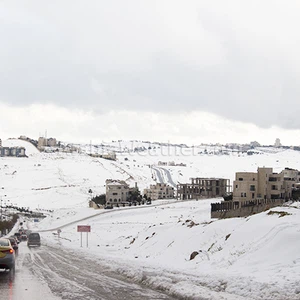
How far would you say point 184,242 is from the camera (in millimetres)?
30188

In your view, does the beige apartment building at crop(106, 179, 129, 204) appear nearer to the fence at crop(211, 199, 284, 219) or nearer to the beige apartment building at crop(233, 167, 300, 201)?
the beige apartment building at crop(233, 167, 300, 201)

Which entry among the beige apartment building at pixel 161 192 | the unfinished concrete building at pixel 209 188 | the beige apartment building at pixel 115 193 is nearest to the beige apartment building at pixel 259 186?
the unfinished concrete building at pixel 209 188

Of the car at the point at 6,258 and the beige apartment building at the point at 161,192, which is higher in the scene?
the car at the point at 6,258

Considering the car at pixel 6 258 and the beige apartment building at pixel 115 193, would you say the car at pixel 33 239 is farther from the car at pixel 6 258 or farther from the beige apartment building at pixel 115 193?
the beige apartment building at pixel 115 193

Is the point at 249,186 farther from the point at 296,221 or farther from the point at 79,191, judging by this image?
the point at 79,191

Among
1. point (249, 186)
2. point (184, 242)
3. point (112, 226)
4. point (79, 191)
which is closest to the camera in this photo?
point (184, 242)

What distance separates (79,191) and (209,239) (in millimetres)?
168012

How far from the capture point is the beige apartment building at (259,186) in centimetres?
8081

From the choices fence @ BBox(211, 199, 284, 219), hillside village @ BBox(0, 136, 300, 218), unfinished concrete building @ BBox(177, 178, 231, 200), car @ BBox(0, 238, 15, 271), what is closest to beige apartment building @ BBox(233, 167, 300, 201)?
hillside village @ BBox(0, 136, 300, 218)

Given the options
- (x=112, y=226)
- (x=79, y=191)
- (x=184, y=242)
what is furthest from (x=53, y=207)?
(x=184, y=242)

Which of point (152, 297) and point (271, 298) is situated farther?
point (152, 297)

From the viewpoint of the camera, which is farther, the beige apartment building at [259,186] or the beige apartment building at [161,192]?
the beige apartment building at [161,192]

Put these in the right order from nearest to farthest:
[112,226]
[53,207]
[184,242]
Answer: [184,242]
[112,226]
[53,207]

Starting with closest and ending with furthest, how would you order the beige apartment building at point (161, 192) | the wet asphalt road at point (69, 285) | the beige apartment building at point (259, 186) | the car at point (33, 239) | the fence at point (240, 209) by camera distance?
1. the wet asphalt road at point (69, 285)
2. the fence at point (240, 209)
3. the car at point (33, 239)
4. the beige apartment building at point (259, 186)
5. the beige apartment building at point (161, 192)
